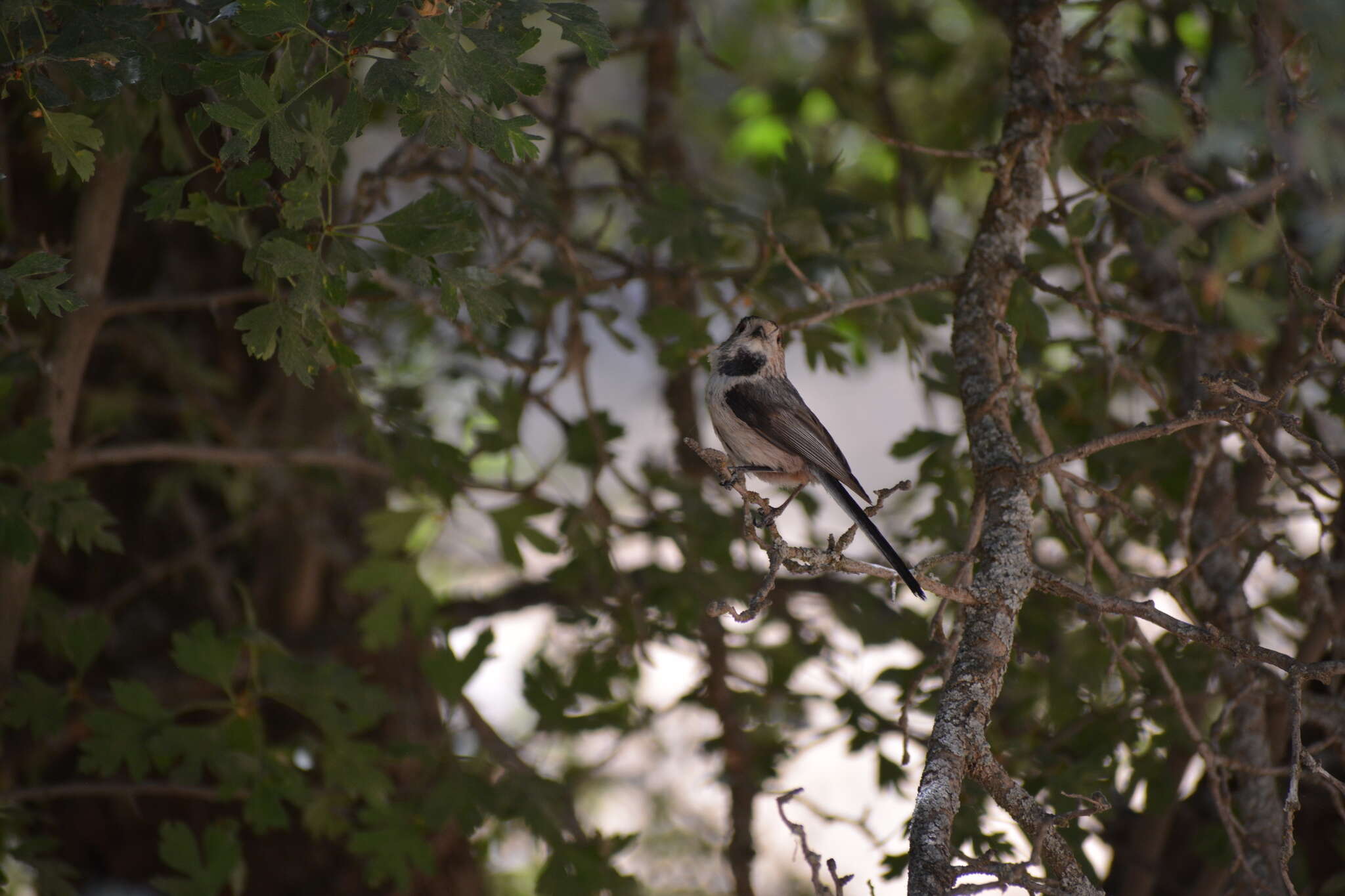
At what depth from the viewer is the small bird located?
2.96m

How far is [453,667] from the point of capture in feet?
A: 12.6

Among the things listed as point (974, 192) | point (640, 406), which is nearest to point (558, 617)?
point (640, 406)

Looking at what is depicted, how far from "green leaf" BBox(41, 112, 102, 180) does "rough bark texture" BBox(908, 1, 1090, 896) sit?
2.19 meters

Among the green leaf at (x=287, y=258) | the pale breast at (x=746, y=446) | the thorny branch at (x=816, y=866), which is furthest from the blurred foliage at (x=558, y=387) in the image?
the thorny branch at (x=816, y=866)

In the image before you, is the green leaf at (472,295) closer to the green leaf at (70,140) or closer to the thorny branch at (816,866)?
the green leaf at (70,140)

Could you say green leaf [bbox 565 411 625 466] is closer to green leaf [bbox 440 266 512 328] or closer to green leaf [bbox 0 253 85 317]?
green leaf [bbox 440 266 512 328]

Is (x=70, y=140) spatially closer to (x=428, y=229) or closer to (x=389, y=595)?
(x=428, y=229)

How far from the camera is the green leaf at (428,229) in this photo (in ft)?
8.31

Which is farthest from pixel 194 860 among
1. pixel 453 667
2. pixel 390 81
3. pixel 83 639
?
pixel 390 81

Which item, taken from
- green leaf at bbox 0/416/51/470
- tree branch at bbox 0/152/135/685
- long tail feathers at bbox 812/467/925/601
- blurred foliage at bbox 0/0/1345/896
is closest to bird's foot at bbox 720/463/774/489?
long tail feathers at bbox 812/467/925/601

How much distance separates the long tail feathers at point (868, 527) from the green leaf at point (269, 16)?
1627 mm

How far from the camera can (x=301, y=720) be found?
541 cm

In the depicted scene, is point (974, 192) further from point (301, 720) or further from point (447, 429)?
point (301, 720)

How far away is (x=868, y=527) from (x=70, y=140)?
2.03 metres
